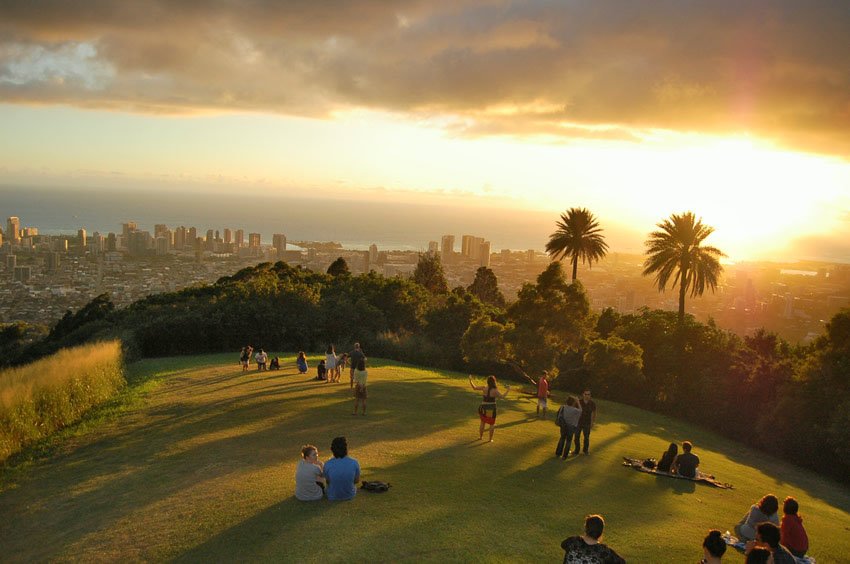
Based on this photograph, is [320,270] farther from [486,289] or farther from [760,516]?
[760,516]

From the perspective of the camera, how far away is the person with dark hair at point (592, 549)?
26.0 ft

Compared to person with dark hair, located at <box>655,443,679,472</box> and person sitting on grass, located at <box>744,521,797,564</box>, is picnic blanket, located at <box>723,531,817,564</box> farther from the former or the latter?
person with dark hair, located at <box>655,443,679,472</box>

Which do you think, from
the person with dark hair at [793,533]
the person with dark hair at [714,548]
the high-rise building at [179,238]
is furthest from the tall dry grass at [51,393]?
the high-rise building at [179,238]

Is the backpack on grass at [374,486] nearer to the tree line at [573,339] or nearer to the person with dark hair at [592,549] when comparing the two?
the person with dark hair at [592,549]

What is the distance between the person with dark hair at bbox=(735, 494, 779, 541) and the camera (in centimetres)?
1063

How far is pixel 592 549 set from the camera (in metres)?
7.98

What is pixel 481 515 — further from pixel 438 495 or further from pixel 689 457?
pixel 689 457

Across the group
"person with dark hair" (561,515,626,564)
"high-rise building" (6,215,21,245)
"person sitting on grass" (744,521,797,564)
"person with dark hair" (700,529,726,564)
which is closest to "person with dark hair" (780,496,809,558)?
"person sitting on grass" (744,521,797,564)

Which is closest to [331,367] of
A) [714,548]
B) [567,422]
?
[567,422]

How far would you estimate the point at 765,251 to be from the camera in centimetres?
14138

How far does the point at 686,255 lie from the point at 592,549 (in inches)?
1765

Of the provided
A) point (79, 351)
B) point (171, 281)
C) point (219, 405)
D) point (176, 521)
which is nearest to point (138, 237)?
point (171, 281)

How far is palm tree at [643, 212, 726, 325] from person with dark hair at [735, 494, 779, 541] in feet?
129

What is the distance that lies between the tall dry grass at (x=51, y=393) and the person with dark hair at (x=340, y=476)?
1140 cm
